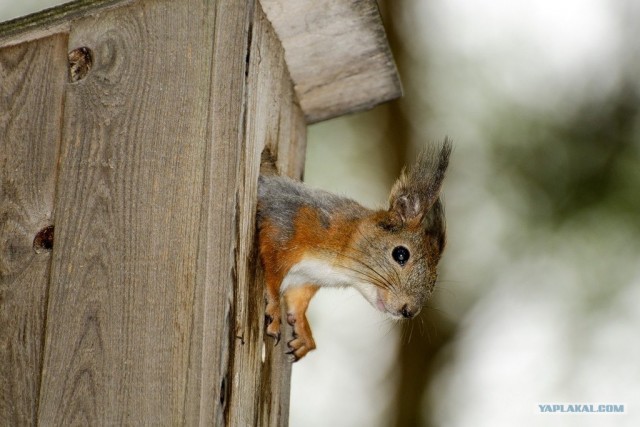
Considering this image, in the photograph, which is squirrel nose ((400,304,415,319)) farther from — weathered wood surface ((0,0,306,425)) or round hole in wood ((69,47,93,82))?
round hole in wood ((69,47,93,82))

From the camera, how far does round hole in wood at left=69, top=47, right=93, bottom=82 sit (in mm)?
2932

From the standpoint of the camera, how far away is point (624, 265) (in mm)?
5418

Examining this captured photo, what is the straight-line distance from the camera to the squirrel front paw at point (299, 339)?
357cm

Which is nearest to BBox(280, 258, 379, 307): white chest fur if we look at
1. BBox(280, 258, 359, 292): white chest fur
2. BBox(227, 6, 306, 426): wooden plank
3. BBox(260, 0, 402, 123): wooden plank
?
BBox(280, 258, 359, 292): white chest fur

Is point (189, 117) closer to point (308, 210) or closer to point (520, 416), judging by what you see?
point (308, 210)

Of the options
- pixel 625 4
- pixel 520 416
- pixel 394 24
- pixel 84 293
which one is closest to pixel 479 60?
pixel 394 24

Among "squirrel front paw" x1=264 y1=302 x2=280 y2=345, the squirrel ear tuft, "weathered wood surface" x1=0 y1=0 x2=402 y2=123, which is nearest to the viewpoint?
"weathered wood surface" x1=0 y1=0 x2=402 y2=123

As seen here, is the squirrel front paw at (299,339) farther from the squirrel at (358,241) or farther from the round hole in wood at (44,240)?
the round hole in wood at (44,240)

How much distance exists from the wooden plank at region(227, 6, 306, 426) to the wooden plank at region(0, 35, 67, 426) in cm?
65

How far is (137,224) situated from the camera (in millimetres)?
2658

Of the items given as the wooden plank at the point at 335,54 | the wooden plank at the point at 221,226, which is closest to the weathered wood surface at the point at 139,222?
the wooden plank at the point at 221,226

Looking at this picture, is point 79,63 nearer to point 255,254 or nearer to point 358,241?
point 255,254

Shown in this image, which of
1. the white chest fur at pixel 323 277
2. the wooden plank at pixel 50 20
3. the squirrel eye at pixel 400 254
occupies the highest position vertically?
the wooden plank at pixel 50 20

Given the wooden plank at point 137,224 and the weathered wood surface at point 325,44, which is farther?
the weathered wood surface at point 325,44
